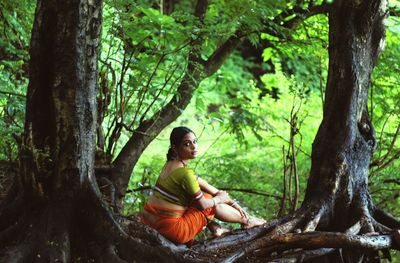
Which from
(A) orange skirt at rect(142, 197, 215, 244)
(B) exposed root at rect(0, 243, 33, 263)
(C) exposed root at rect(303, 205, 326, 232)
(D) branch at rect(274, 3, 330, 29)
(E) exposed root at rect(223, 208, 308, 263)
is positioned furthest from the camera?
(D) branch at rect(274, 3, 330, 29)

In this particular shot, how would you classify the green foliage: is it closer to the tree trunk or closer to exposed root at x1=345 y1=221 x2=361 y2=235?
the tree trunk

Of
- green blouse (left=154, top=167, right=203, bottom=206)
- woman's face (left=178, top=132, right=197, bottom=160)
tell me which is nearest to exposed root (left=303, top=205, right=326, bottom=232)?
green blouse (left=154, top=167, right=203, bottom=206)

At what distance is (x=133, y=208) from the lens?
6.76 meters

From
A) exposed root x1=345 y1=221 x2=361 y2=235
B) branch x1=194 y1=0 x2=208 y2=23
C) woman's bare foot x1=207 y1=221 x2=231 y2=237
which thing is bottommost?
woman's bare foot x1=207 y1=221 x2=231 y2=237

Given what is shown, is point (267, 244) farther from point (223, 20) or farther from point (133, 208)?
point (133, 208)

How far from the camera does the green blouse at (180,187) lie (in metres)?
4.12

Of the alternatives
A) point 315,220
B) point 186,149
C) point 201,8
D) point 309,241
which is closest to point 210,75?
point 201,8

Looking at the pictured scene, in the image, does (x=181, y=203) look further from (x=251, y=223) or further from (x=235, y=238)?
(x=251, y=223)

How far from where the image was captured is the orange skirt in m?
4.06

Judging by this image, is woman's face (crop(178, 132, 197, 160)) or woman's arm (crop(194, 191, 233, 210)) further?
woman's face (crop(178, 132, 197, 160))

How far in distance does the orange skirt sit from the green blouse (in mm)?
90

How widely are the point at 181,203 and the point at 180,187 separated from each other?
0.46 feet

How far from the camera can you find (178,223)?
4078mm

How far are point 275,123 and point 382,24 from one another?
457cm
